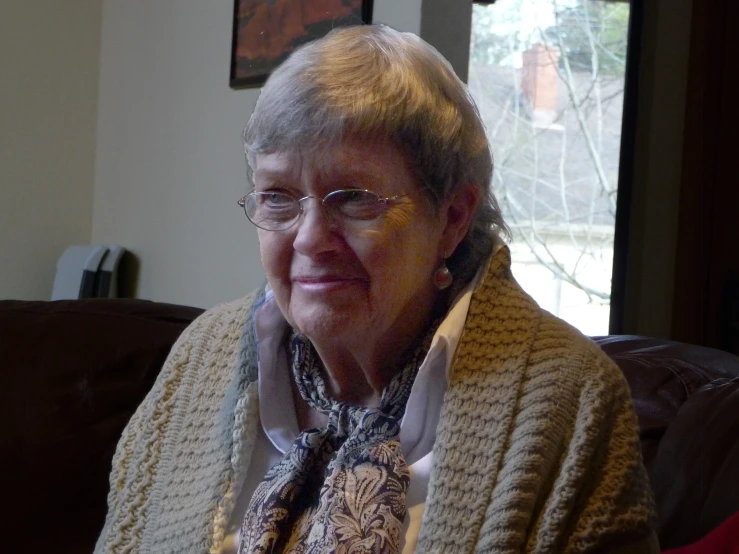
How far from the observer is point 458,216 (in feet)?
4.15

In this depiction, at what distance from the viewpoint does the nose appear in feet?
3.85

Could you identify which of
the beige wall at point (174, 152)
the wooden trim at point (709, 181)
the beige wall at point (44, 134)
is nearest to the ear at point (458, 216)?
the beige wall at point (174, 152)

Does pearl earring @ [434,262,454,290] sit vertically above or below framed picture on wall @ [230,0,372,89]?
below

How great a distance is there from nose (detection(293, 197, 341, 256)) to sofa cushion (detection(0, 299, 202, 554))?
76 centimetres

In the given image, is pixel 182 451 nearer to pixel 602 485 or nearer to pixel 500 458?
pixel 500 458

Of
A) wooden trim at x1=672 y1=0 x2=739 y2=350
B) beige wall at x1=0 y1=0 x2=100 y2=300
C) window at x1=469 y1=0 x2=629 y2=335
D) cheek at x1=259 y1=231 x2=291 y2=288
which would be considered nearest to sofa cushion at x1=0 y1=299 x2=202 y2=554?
cheek at x1=259 y1=231 x2=291 y2=288

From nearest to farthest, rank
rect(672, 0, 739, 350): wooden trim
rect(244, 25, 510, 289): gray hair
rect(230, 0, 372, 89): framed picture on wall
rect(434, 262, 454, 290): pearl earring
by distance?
Result: rect(244, 25, 510, 289): gray hair < rect(434, 262, 454, 290): pearl earring < rect(230, 0, 372, 89): framed picture on wall < rect(672, 0, 739, 350): wooden trim

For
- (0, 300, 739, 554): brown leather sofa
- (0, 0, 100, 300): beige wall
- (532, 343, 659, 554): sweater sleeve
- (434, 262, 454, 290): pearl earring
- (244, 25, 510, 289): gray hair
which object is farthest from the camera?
(0, 0, 100, 300): beige wall

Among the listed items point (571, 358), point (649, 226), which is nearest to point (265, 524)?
point (571, 358)

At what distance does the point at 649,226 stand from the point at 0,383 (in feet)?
5.96

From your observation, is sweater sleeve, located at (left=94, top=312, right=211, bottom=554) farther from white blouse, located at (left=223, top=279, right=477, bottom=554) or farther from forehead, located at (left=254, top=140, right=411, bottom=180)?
forehead, located at (left=254, top=140, right=411, bottom=180)

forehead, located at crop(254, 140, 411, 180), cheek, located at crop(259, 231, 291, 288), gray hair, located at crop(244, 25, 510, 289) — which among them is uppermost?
gray hair, located at crop(244, 25, 510, 289)

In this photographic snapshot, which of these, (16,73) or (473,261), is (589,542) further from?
(16,73)

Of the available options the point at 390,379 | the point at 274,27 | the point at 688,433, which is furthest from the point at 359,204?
the point at 274,27
